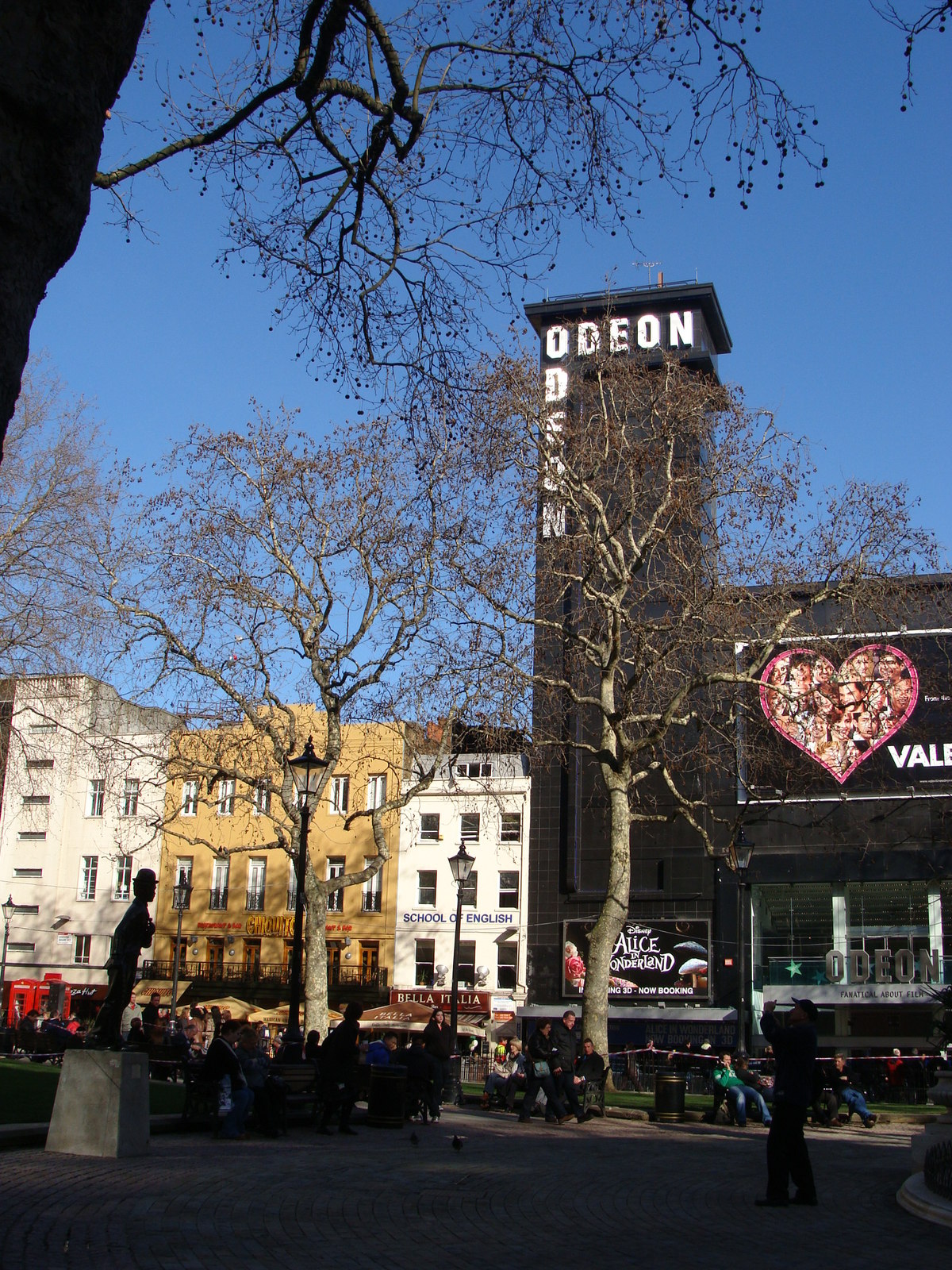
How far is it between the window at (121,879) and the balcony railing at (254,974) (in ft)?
9.32

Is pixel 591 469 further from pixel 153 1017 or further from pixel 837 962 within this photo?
pixel 837 962

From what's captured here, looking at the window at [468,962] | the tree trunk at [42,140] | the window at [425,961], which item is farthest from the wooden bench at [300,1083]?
the window at [425,961]

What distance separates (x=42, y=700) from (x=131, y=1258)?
1813cm

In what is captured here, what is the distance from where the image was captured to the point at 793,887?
42531 mm

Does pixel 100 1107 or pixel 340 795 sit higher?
pixel 340 795

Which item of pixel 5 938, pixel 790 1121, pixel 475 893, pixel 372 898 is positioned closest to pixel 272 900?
pixel 372 898

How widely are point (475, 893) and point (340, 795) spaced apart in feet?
24.5

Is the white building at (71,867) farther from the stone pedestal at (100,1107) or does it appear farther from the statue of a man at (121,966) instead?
the stone pedestal at (100,1107)

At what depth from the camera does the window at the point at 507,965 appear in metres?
45.0

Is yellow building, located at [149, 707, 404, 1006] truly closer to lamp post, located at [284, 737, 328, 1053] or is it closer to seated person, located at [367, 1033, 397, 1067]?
lamp post, located at [284, 737, 328, 1053]

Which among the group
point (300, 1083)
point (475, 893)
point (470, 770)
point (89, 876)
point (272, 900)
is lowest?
point (300, 1083)

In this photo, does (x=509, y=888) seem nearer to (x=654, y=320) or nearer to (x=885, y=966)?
(x=885, y=966)

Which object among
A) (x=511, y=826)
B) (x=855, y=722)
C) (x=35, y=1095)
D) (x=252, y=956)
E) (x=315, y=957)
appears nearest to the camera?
(x=35, y=1095)

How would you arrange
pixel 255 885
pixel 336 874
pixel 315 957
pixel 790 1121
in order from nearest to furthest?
pixel 790 1121 → pixel 315 957 → pixel 336 874 → pixel 255 885
